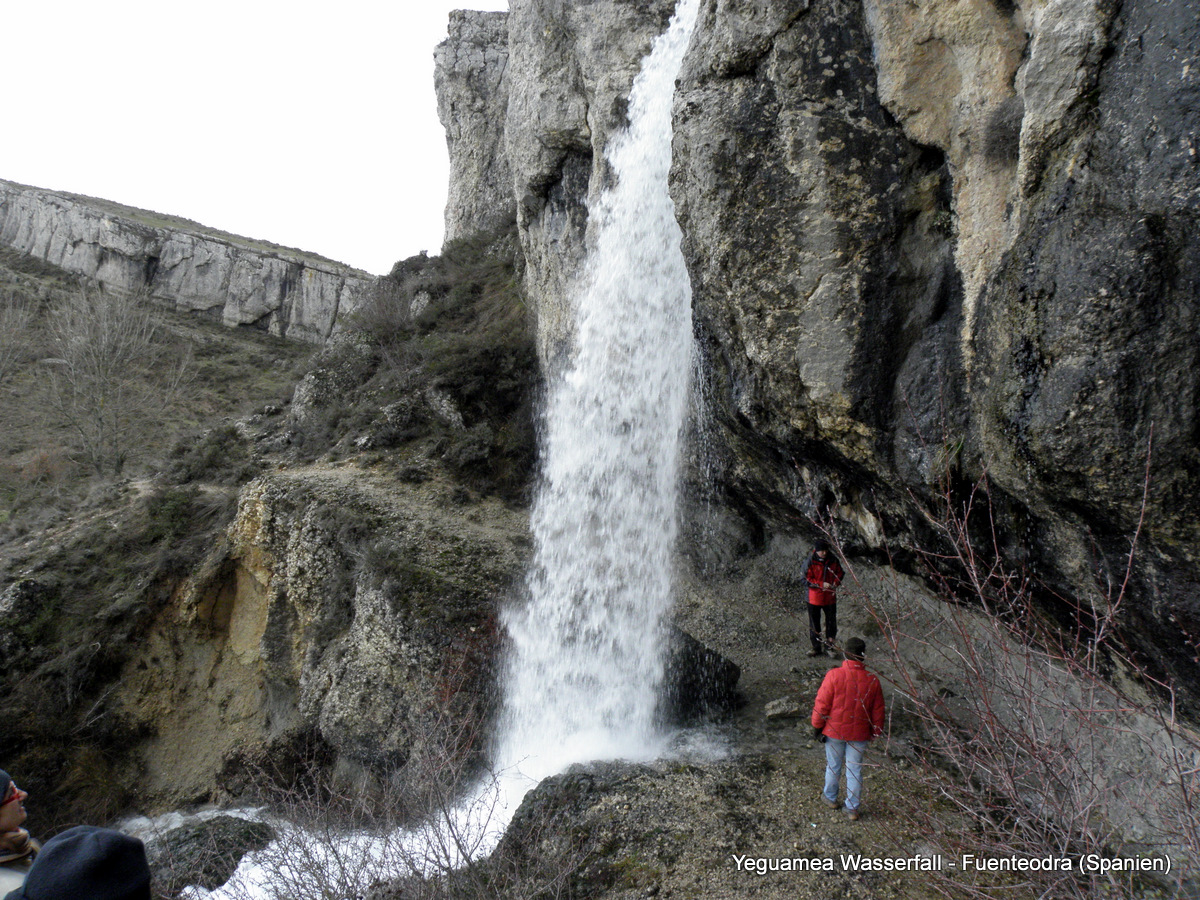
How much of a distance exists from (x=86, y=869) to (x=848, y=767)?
5018mm

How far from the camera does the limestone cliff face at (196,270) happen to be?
4047 centimetres

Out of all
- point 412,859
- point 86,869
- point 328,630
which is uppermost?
point 86,869

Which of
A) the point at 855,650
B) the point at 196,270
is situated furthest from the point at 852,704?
the point at 196,270

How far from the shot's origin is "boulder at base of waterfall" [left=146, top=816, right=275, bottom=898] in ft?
20.4

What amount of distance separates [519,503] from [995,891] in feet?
29.6

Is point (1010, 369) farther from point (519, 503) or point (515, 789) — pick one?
point (519, 503)

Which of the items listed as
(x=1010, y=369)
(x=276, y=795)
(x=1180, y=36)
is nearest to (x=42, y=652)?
(x=276, y=795)

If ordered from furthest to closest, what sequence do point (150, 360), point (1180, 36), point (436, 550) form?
1. point (150, 360)
2. point (436, 550)
3. point (1180, 36)

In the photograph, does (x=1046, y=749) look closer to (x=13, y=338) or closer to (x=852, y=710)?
(x=852, y=710)

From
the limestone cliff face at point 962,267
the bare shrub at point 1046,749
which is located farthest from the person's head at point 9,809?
the limestone cliff face at point 962,267

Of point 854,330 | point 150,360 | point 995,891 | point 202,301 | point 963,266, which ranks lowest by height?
point 995,891

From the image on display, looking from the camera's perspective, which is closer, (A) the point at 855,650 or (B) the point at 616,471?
(A) the point at 855,650

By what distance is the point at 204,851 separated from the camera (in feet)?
21.6

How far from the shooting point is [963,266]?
5.31 metres
